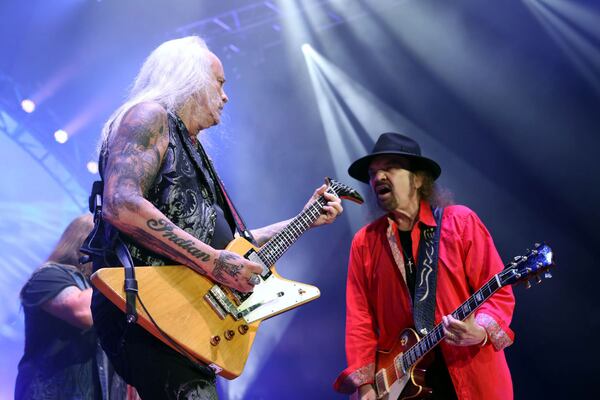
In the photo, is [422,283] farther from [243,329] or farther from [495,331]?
[243,329]

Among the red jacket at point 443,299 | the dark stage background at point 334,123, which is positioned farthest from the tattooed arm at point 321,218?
the dark stage background at point 334,123

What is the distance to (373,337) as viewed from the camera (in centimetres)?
354

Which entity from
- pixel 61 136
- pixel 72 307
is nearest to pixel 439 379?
pixel 72 307

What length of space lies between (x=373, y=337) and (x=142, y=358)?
1811 millimetres

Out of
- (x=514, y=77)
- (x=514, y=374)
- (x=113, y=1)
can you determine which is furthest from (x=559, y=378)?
(x=113, y=1)

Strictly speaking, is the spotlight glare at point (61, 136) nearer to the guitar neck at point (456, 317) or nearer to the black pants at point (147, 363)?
the black pants at point (147, 363)

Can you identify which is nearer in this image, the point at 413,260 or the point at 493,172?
the point at 413,260

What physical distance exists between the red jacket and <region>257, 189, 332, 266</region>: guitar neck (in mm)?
713

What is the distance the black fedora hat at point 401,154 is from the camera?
3.77m

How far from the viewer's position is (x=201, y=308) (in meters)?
2.22

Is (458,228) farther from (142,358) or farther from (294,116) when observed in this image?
(294,116)

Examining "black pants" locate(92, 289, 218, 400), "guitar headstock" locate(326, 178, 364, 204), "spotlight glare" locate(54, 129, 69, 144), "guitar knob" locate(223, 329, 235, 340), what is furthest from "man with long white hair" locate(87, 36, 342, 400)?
"spotlight glare" locate(54, 129, 69, 144)

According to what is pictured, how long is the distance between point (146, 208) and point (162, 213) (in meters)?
0.12

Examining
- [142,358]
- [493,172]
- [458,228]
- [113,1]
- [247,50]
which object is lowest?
[493,172]
